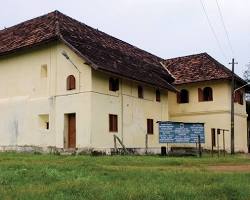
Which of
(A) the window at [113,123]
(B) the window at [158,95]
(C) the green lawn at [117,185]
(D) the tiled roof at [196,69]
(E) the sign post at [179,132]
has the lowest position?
(C) the green lawn at [117,185]

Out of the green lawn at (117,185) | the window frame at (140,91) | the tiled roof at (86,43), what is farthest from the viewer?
the window frame at (140,91)

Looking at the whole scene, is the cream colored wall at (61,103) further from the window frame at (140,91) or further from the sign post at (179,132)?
the sign post at (179,132)

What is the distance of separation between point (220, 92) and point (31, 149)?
15.1 metres

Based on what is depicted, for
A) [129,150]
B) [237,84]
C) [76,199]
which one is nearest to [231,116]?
[237,84]

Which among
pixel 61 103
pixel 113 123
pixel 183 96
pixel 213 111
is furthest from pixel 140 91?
pixel 213 111

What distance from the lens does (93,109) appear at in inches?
950

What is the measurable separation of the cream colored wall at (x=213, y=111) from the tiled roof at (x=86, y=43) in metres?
3.06

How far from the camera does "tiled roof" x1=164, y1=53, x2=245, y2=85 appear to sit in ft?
109

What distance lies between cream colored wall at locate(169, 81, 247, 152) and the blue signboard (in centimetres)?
850

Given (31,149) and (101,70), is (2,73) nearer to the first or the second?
(31,149)

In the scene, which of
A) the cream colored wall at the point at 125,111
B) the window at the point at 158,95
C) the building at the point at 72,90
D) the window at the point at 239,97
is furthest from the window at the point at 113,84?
the window at the point at 239,97

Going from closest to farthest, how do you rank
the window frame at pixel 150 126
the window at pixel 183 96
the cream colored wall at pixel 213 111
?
the window frame at pixel 150 126 < the cream colored wall at pixel 213 111 < the window at pixel 183 96

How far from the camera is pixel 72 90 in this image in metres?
24.9

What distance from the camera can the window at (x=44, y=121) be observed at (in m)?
25.7
